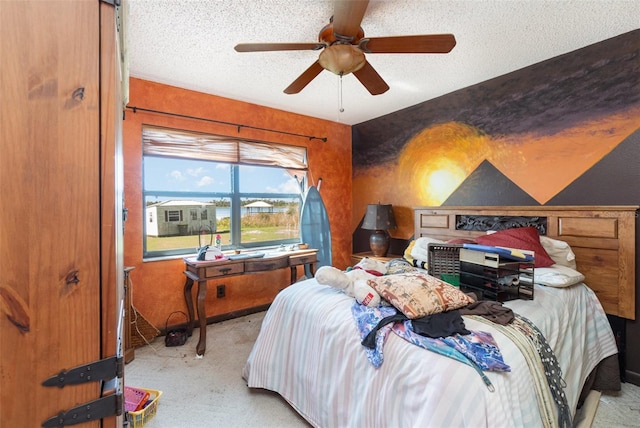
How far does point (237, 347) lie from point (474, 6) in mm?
3177

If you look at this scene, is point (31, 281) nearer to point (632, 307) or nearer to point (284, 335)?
point (284, 335)

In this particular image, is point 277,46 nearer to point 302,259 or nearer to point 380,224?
point 302,259

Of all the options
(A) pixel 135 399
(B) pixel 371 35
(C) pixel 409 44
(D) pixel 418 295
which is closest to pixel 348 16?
(C) pixel 409 44

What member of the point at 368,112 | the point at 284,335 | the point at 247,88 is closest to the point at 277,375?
the point at 284,335

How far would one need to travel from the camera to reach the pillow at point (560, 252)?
7.25ft

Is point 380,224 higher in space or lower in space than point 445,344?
higher

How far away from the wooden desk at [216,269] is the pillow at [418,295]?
1.56m

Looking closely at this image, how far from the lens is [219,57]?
7.89 feet

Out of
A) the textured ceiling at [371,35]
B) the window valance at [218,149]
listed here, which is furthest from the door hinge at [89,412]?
the window valance at [218,149]

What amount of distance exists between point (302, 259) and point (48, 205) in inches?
111

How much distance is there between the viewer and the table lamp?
3.61m

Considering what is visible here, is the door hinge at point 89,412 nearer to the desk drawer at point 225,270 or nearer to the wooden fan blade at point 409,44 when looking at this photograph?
the wooden fan blade at point 409,44

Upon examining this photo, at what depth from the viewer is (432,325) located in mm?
1341

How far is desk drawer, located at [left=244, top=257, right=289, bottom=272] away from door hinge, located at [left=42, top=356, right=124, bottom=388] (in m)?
2.25
